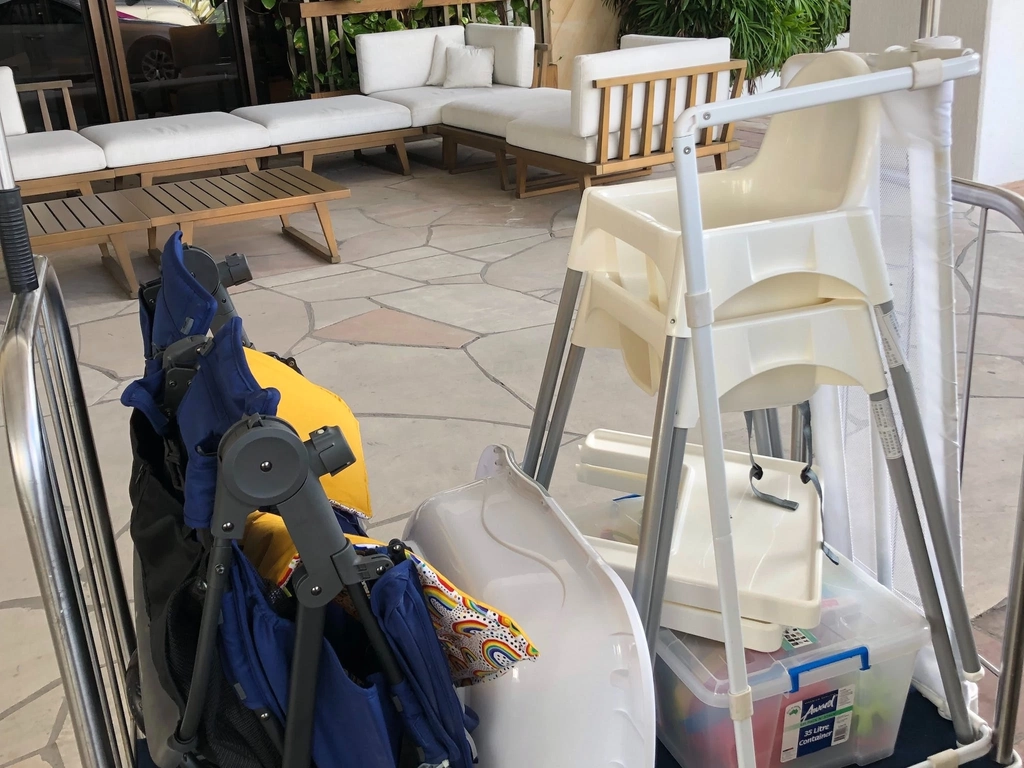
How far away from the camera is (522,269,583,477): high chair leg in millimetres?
1538

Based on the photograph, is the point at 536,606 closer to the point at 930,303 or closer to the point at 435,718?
the point at 435,718

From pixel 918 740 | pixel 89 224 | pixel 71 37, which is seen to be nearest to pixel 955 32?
pixel 89 224

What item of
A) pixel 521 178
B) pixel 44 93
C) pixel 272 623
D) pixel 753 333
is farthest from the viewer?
pixel 44 93

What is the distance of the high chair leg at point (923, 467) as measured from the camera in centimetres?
124

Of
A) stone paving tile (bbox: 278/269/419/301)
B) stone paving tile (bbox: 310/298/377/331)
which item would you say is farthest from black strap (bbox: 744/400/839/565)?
stone paving tile (bbox: 278/269/419/301)

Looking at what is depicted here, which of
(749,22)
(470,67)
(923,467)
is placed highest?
(749,22)

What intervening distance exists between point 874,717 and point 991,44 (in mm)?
4129

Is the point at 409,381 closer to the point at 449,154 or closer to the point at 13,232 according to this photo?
the point at 13,232

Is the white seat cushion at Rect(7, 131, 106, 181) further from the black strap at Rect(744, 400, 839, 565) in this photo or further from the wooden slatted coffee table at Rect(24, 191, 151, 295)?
the black strap at Rect(744, 400, 839, 565)

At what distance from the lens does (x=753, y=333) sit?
1.20 m

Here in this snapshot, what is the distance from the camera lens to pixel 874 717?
144 cm

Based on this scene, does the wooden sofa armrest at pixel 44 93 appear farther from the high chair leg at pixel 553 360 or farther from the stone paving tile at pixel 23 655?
the high chair leg at pixel 553 360

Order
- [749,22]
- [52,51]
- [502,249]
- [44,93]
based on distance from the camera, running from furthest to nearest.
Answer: [749,22] < [52,51] < [44,93] < [502,249]

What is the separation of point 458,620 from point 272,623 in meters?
0.18
